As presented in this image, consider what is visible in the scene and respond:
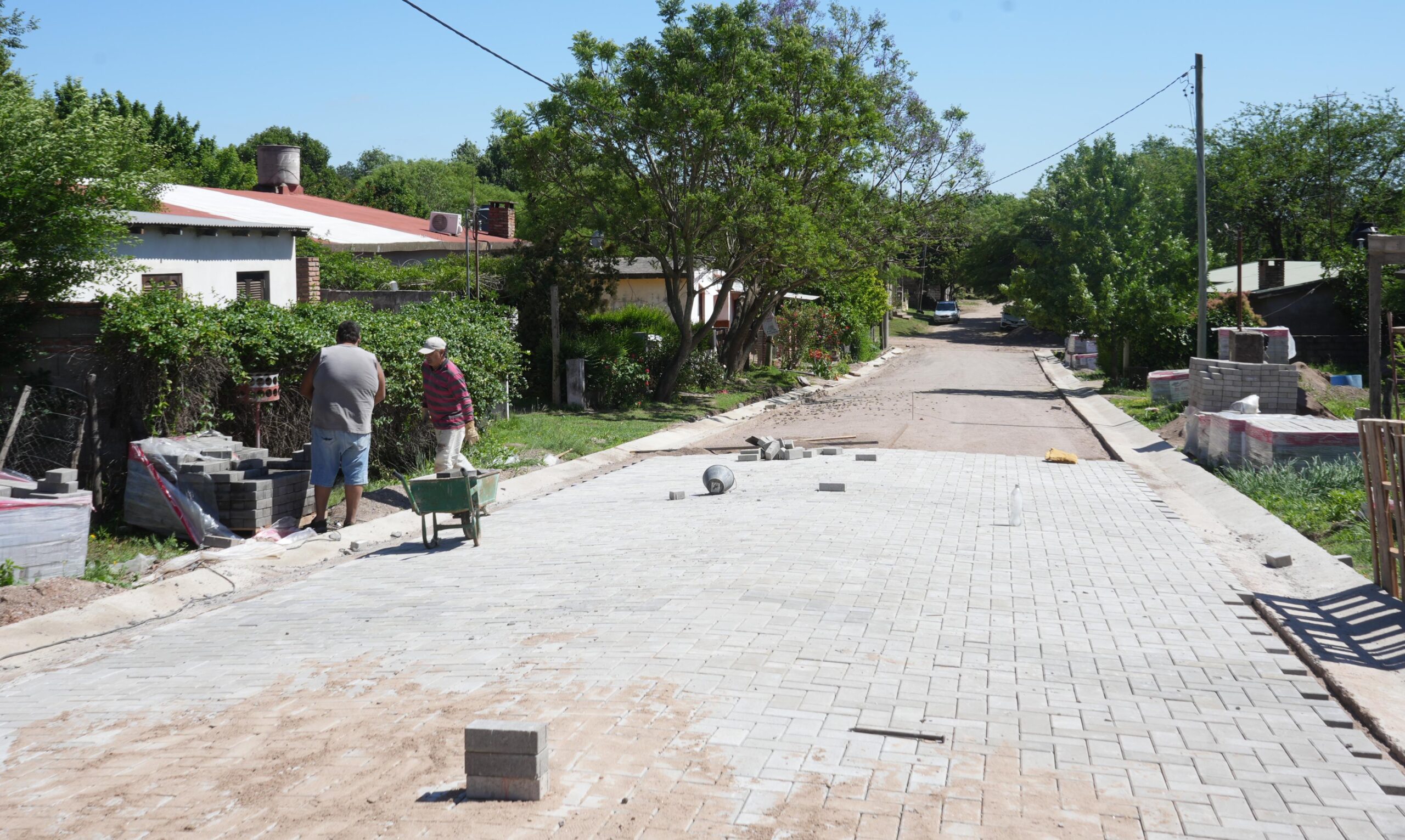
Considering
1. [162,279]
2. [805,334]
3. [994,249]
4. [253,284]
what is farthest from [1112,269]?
[994,249]

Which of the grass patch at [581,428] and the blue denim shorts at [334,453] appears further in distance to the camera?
the grass patch at [581,428]

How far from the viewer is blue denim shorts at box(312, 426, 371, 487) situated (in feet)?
32.6

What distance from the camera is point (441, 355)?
35.0ft

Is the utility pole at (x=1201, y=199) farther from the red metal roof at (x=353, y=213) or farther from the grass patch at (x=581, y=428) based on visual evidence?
the red metal roof at (x=353, y=213)

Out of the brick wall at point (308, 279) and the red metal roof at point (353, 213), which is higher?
the red metal roof at point (353, 213)

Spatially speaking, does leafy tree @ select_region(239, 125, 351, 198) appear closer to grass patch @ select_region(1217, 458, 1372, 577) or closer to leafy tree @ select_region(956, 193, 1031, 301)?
leafy tree @ select_region(956, 193, 1031, 301)

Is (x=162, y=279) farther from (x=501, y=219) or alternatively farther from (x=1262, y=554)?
(x=501, y=219)

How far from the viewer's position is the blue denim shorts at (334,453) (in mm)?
9938

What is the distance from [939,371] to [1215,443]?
2263 centimetres

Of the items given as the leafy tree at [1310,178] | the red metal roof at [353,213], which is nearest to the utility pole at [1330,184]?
the leafy tree at [1310,178]

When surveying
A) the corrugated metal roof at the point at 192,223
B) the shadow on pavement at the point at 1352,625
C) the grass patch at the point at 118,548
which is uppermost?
the corrugated metal roof at the point at 192,223

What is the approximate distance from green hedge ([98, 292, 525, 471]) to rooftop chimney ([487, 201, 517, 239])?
2160 centimetres

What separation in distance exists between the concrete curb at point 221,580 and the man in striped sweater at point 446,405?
77 cm

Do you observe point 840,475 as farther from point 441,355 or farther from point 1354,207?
point 1354,207
